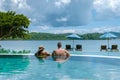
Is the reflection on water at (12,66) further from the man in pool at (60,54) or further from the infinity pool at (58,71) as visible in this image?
the man in pool at (60,54)

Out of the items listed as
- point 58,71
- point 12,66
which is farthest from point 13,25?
point 58,71

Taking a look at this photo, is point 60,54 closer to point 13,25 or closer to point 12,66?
point 12,66

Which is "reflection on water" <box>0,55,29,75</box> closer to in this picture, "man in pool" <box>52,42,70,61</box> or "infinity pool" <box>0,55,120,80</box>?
"infinity pool" <box>0,55,120,80</box>

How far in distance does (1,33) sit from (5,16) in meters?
1.88

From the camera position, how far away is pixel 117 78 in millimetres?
11672

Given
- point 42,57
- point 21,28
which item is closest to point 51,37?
point 21,28

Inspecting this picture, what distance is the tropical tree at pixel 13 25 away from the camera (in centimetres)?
3170

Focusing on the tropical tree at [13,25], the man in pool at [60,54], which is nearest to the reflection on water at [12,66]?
the man in pool at [60,54]

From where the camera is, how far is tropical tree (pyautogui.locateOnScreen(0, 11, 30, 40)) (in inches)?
1248

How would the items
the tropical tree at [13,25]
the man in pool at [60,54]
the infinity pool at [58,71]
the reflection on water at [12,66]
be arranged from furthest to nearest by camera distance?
the tropical tree at [13,25], the man in pool at [60,54], the reflection on water at [12,66], the infinity pool at [58,71]

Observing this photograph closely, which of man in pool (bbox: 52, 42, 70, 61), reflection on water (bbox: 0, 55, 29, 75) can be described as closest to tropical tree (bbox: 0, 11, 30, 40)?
reflection on water (bbox: 0, 55, 29, 75)

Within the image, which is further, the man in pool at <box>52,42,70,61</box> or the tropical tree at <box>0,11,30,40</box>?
the tropical tree at <box>0,11,30,40</box>

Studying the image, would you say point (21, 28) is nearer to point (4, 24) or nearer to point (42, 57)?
point (4, 24)

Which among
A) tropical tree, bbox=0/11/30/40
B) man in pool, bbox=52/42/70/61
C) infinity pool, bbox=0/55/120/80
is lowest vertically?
infinity pool, bbox=0/55/120/80
